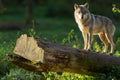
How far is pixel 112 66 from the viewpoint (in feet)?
44.0

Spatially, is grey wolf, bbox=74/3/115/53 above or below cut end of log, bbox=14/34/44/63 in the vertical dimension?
above

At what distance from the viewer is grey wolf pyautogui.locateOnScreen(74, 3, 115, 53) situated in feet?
44.5

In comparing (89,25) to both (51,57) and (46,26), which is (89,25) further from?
(46,26)

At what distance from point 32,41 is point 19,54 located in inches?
21.7

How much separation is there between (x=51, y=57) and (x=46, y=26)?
23.5 metres

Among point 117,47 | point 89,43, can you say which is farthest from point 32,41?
point 117,47

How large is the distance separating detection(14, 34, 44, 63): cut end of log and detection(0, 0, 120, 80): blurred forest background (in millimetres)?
1520

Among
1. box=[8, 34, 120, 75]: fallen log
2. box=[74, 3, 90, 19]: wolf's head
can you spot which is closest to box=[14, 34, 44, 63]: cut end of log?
box=[8, 34, 120, 75]: fallen log

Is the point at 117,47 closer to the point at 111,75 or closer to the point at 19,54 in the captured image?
the point at 111,75

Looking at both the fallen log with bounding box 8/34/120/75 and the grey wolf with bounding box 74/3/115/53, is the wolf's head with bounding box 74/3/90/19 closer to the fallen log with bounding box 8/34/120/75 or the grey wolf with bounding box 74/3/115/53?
the grey wolf with bounding box 74/3/115/53

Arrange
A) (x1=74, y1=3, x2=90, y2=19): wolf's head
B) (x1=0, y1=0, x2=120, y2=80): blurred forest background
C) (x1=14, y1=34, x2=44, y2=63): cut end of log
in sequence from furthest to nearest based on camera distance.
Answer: (x1=0, y1=0, x2=120, y2=80): blurred forest background, (x1=74, y1=3, x2=90, y2=19): wolf's head, (x1=14, y1=34, x2=44, y2=63): cut end of log

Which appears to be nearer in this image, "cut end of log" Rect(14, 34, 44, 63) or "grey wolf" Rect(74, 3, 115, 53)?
"cut end of log" Rect(14, 34, 44, 63)

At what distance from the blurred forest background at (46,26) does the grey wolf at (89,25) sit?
2.25ft

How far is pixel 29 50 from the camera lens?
40.8ft
